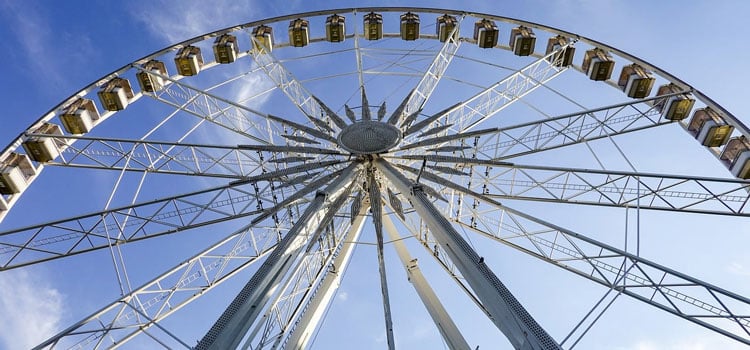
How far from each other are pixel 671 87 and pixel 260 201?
Answer: 601 inches

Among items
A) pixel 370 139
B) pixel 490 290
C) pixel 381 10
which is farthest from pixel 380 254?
pixel 381 10

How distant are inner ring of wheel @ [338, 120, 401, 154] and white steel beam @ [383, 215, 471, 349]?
123 inches

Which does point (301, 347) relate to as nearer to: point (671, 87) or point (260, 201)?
point (260, 201)

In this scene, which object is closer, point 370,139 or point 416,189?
point 416,189

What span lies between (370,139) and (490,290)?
6.82 metres

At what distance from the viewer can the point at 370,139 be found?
14.0 metres

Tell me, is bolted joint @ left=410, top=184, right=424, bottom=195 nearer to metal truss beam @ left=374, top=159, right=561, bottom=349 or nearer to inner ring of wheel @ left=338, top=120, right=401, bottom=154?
metal truss beam @ left=374, top=159, right=561, bottom=349

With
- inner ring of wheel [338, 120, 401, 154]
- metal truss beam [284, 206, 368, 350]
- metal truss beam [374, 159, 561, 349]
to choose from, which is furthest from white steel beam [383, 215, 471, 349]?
metal truss beam [374, 159, 561, 349]

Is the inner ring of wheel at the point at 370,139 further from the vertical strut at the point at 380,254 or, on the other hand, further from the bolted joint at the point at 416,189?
the bolted joint at the point at 416,189

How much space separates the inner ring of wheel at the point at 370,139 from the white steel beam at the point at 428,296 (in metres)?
3.13

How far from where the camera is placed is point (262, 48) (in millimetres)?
18812

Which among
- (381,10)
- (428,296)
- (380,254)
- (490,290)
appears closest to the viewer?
(490,290)

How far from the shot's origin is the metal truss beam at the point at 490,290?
7486mm

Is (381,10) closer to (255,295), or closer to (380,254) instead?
(380,254)
